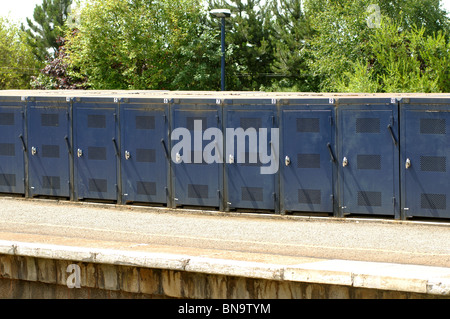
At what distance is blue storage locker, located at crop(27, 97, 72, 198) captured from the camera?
61.7ft

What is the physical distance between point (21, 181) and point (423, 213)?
952 centimetres

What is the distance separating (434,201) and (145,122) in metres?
6.36

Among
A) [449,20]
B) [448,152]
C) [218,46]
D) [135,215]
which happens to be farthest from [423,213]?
[449,20]

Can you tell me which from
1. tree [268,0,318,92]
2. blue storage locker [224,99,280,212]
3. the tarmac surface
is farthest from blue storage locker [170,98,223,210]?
tree [268,0,318,92]

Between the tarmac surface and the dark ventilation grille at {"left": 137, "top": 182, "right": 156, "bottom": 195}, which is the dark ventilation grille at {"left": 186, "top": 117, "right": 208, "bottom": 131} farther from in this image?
the tarmac surface

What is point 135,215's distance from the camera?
1686 cm

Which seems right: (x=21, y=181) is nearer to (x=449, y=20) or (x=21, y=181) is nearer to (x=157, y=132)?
(x=157, y=132)

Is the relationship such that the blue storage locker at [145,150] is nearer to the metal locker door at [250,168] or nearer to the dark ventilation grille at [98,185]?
the dark ventilation grille at [98,185]

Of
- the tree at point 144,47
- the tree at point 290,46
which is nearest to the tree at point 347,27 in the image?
the tree at point 290,46

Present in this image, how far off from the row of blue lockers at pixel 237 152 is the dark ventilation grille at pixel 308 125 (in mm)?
20

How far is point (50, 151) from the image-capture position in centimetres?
1906

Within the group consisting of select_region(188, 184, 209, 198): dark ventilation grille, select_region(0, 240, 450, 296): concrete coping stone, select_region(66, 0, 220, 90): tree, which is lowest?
select_region(0, 240, 450, 296): concrete coping stone

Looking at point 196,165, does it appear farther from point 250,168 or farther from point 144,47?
point 144,47

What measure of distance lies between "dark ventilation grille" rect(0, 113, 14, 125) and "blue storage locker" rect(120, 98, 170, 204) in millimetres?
3135
